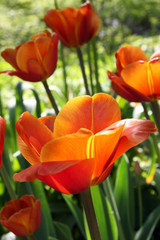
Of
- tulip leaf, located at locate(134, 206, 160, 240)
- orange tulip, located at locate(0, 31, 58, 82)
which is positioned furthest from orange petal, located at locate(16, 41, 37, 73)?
tulip leaf, located at locate(134, 206, 160, 240)

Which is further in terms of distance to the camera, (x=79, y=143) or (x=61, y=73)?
(x=61, y=73)

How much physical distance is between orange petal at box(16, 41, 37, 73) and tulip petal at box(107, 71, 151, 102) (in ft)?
0.80

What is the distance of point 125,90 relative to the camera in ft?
2.62

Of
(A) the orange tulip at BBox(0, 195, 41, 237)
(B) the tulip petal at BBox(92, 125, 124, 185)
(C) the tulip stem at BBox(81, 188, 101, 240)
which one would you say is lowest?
(A) the orange tulip at BBox(0, 195, 41, 237)

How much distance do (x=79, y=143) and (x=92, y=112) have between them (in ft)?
0.33

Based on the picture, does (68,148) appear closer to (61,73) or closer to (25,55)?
(25,55)

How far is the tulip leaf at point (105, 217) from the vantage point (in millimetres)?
943

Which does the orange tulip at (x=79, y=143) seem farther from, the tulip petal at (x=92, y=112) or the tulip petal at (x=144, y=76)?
the tulip petal at (x=144, y=76)

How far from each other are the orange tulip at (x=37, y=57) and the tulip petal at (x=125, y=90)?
21 centimetres

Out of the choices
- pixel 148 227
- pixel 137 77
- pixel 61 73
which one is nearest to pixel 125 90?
pixel 137 77

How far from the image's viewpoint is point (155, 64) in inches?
28.2

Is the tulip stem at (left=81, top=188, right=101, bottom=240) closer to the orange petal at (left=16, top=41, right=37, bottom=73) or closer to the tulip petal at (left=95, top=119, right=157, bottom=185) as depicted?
the tulip petal at (left=95, top=119, right=157, bottom=185)

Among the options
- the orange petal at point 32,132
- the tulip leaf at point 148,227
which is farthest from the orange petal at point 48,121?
the tulip leaf at point 148,227

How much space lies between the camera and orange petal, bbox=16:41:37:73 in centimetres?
94
